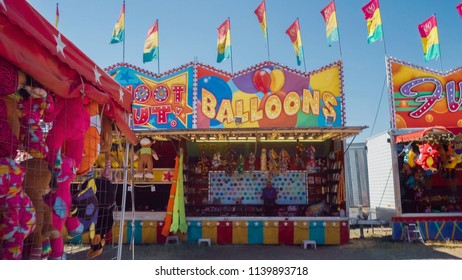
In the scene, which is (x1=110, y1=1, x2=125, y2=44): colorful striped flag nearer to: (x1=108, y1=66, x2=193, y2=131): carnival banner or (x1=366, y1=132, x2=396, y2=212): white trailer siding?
(x1=108, y1=66, x2=193, y2=131): carnival banner

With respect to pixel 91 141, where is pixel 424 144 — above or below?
above

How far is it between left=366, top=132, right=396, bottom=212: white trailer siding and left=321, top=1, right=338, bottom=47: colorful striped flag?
384 cm

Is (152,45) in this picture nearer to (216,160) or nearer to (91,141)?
(216,160)

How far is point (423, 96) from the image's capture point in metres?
11.7

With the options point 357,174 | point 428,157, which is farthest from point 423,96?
point 357,174

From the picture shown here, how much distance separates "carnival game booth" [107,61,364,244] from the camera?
10.3 m

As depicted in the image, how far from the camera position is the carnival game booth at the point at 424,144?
35.5 feet

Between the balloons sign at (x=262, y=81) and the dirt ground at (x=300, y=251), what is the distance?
5357mm

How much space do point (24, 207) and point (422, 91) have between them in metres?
12.0

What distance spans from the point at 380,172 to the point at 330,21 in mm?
5753

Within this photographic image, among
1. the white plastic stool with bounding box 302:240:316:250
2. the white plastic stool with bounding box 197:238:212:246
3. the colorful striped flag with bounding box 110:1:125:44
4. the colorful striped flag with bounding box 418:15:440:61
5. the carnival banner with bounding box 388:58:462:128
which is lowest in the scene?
the white plastic stool with bounding box 302:240:316:250

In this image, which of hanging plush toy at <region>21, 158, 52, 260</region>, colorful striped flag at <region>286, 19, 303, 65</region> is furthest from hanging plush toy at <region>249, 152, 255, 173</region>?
hanging plush toy at <region>21, 158, 52, 260</region>

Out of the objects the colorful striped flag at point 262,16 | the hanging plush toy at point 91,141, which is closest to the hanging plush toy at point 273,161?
the colorful striped flag at point 262,16

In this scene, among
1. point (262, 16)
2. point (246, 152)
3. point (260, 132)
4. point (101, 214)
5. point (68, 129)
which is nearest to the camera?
point (68, 129)
